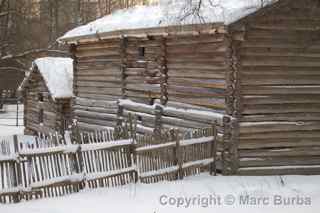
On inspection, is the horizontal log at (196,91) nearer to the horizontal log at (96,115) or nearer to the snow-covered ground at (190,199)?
the snow-covered ground at (190,199)

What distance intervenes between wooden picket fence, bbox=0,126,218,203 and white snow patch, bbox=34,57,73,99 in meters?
11.2

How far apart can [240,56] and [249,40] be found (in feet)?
1.52

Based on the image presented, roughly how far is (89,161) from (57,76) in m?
13.1

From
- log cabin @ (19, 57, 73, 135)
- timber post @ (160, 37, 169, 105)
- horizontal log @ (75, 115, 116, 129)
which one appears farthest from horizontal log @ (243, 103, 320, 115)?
log cabin @ (19, 57, 73, 135)

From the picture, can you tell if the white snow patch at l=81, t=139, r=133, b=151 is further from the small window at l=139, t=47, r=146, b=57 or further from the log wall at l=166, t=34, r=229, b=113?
the small window at l=139, t=47, r=146, b=57

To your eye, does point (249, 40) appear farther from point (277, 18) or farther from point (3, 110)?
point (3, 110)

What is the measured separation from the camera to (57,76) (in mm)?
22656

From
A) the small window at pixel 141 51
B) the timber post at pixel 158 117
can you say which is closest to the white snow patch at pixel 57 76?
the small window at pixel 141 51

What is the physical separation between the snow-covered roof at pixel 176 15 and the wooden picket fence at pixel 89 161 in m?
2.89

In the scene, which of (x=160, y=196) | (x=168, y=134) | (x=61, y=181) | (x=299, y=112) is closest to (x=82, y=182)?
(x=61, y=181)

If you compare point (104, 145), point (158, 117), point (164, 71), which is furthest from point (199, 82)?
point (104, 145)

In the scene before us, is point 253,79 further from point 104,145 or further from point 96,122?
point 96,122

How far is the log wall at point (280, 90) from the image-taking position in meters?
12.7

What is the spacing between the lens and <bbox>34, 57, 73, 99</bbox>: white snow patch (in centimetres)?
2206
